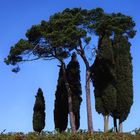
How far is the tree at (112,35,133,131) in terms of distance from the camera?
A: 119ft

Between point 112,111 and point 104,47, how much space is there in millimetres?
4775

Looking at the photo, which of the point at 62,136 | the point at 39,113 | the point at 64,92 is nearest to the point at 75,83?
the point at 64,92

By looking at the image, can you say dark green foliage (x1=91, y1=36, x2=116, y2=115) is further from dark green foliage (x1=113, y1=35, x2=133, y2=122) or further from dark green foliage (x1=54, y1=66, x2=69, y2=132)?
dark green foliage (x1=54, y1=66, x2=69, y2=132)

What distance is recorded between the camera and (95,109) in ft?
119

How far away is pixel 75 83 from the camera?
38.8m

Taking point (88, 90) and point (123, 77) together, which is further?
point (123, 77)

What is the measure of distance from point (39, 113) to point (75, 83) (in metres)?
3.78

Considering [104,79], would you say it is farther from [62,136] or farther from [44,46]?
[62,136]

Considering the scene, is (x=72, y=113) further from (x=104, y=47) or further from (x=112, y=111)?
(x=104, y=47)

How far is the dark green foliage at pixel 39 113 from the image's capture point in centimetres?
3866

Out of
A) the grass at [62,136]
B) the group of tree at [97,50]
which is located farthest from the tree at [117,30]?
the grass at [62,136]

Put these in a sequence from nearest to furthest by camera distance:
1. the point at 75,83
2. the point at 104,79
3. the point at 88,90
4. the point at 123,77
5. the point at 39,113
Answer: the point at 88,90 < the point at 123,77 < the point at 104,79 < the point at 75,83 < the point at 39,113

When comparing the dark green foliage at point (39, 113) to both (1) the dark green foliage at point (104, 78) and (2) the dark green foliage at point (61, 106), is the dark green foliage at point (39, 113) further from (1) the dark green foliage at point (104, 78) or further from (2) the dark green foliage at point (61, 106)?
(1) the dark green foliage at point (104, 78)

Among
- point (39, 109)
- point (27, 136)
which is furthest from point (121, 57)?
point (27, 136)
